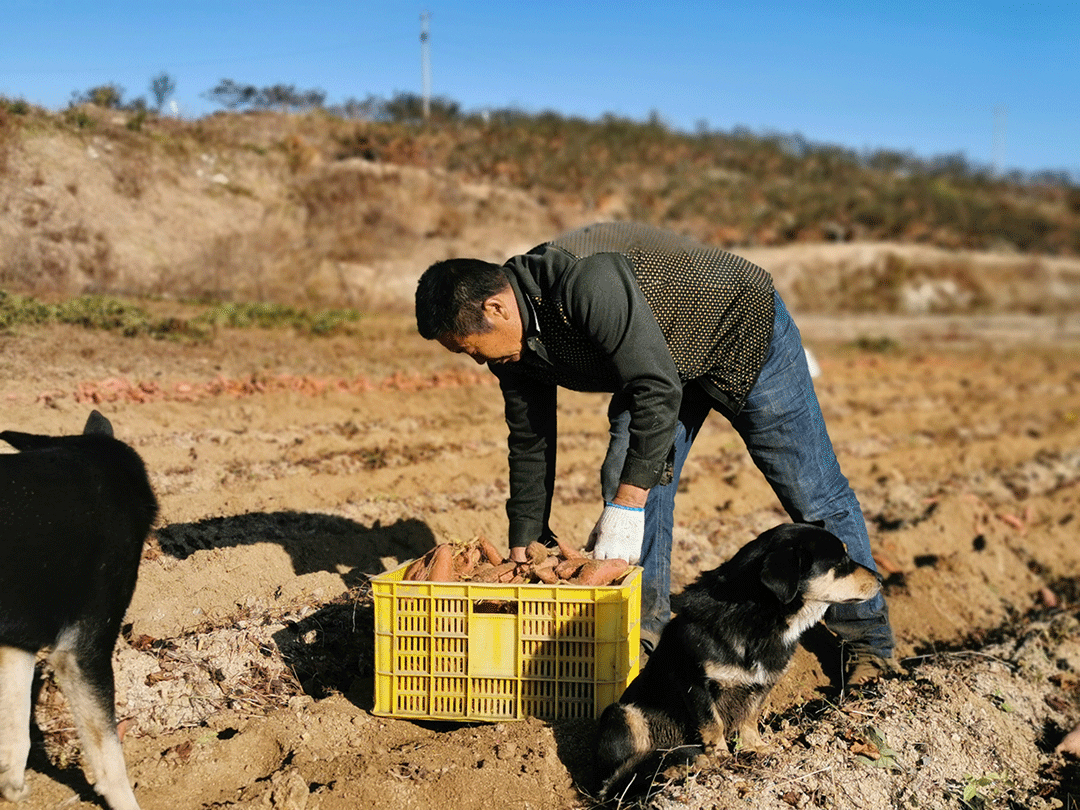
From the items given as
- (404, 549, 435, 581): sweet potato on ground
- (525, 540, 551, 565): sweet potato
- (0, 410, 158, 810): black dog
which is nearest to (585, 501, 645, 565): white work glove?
(525, 540, 551, 565): sweet potato

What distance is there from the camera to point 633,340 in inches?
140

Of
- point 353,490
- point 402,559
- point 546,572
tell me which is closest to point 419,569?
point 546,572

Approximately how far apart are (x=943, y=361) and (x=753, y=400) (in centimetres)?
1386

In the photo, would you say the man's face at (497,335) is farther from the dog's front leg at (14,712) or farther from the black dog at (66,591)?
the dog's front leg at (14,712)

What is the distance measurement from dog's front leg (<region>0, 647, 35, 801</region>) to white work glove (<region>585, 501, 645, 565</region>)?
2.05 m

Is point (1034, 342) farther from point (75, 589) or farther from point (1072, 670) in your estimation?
point (75, 589)

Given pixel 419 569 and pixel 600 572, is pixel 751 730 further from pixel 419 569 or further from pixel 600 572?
pixel 419 569

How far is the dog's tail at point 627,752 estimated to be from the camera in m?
3.48

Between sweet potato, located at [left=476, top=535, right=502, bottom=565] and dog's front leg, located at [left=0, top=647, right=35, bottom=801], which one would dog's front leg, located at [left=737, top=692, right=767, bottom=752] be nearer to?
sweet potato, located at [left=476, top=535, right=502, bottom=565]

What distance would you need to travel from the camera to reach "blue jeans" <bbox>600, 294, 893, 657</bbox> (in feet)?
13.5

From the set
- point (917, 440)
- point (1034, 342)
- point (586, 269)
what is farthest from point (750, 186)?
point (586, 269)

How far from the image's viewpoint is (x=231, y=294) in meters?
10.7

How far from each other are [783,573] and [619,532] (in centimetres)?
63

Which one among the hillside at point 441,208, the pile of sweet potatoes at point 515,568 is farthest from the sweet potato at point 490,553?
the hillside at point 441,208
